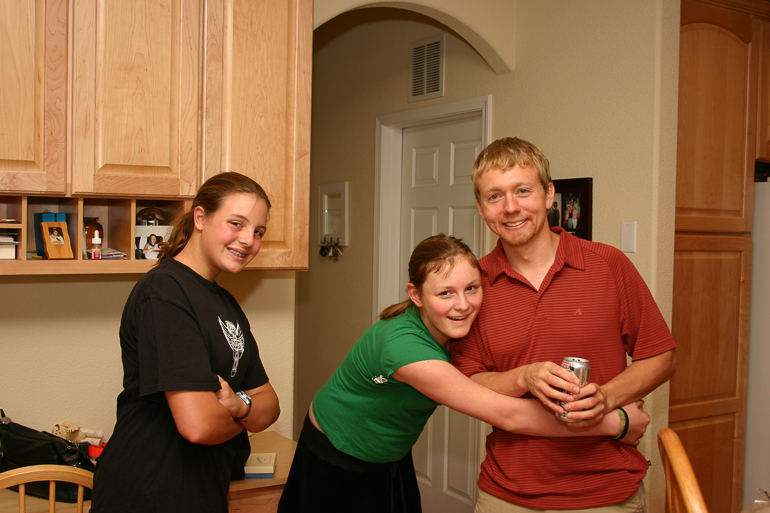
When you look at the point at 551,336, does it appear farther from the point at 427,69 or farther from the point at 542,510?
the point at 427,69

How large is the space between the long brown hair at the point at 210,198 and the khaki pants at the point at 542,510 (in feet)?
3.04

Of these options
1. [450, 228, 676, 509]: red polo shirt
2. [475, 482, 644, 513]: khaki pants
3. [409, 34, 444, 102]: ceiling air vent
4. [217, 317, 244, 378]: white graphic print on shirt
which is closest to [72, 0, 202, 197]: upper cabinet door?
[217, 317, 244, 378]: white graphic print on shirt

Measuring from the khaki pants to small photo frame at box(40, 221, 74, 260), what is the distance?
1.38 metres

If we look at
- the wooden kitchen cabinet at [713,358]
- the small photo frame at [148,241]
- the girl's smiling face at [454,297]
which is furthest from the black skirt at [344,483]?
the wooden kitchen cabinet at [713,358]

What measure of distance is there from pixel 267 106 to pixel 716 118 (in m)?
1.90

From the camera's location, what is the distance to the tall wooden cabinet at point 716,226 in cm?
260

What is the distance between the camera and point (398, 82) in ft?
11.8

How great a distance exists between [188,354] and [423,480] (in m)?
2.49

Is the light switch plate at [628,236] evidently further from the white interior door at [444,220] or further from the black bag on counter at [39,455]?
the black bag on counter at [39,455]

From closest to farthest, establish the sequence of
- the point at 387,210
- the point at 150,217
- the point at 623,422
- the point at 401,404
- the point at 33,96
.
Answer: the point at 623,422, the point at 401,404, the point at 33,96, the point at 150,217, the point at 387,210

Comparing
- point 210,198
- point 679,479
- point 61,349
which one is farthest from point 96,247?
point 679,479

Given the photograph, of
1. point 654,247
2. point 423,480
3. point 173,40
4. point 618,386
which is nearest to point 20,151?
point 173,40

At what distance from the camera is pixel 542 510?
1350 mm

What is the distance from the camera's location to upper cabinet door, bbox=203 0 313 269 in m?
2.01
